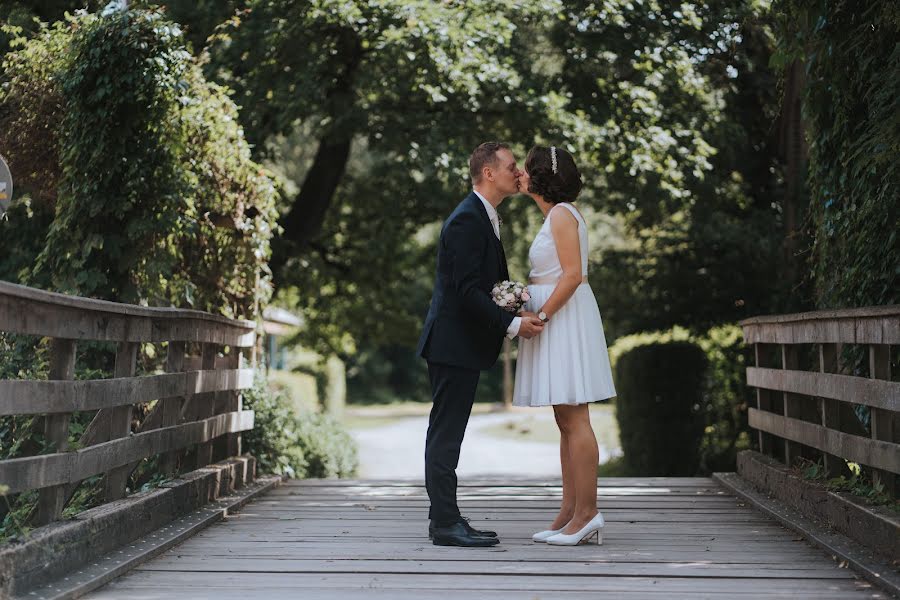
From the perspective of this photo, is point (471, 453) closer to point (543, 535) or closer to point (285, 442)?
point (285, 442)

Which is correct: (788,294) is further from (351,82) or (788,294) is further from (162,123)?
(162,123)

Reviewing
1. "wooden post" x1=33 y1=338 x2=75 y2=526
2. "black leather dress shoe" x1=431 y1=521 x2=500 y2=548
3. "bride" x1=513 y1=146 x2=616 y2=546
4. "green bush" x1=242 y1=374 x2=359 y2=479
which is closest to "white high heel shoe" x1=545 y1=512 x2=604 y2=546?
"bride" x1=513 y1=146 x2=616 y2=546

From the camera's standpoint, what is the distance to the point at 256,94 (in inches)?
449

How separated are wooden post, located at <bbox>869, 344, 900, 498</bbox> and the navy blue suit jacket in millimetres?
1702

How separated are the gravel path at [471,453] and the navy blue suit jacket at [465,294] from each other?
810cm

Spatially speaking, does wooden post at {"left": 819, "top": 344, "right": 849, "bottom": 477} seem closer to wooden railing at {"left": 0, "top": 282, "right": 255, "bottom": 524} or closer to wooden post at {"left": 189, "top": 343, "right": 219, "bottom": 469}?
wooden railing at {"left": 0, "top": 282, "right": 255, "bottom": 524}

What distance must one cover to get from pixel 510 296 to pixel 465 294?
8.3 inches

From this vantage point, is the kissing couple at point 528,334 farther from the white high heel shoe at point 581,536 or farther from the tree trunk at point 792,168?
the tree trunk at point 792,168

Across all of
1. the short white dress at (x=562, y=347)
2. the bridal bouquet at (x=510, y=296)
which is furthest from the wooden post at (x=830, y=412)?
the bridal bouquet at (x=510, y=296)

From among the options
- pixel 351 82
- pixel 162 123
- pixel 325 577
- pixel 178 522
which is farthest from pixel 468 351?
pixel 351 82

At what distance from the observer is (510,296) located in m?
5.06

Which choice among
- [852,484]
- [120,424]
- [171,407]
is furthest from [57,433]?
[852,484]

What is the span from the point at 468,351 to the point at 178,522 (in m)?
1.84

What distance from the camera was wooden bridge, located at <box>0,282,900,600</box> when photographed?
168 inches
